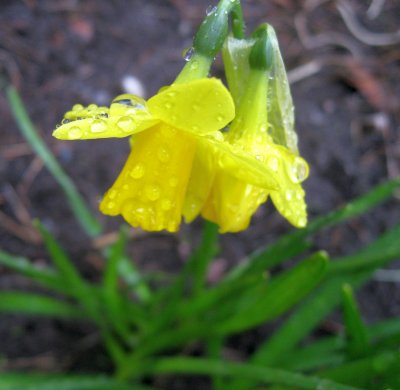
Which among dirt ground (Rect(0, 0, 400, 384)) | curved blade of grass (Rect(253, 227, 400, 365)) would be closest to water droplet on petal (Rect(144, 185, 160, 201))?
curved blade of grass (Rect(253, 227, 400, 365))

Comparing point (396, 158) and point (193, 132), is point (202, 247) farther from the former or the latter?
point (396, 158)

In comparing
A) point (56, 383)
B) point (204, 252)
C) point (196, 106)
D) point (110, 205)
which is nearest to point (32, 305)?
point (56, 383)

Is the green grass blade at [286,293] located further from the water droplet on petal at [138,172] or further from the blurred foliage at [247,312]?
the water droplet on petal at [138,172]

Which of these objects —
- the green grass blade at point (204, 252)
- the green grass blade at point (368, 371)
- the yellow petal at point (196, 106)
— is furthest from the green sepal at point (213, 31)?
the green grass blade at point (368, 371)

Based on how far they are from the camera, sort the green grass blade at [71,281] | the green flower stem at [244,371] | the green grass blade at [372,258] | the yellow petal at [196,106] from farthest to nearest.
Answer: the green grass blade at [71,281] → the green grass blade at [372,258] → the green flower stem at [244,371] → the yellow petal at [196,106]

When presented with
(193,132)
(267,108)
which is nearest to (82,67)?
(267,108)

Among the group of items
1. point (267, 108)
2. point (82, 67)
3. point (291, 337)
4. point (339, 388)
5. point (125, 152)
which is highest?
point (82, 67)

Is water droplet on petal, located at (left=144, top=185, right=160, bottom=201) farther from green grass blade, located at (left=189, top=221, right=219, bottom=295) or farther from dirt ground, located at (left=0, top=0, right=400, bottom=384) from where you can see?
dirt ground, located at (left=0, top=0, right=400, bottom=384)
